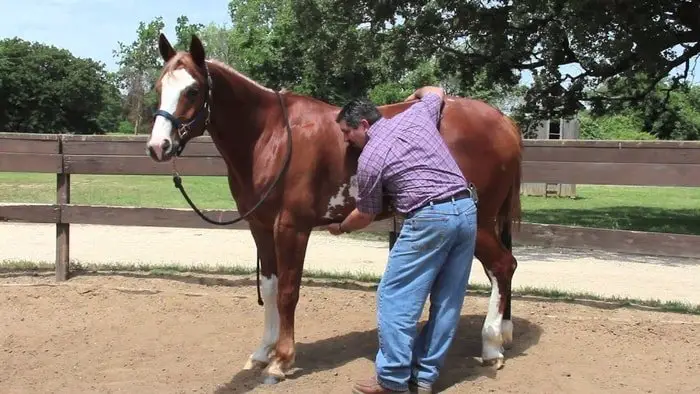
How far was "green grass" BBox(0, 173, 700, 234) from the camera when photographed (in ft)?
41.3

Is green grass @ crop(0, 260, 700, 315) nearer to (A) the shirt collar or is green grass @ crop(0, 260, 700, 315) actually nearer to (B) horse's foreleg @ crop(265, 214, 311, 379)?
(B) horse's foreleg @ crop(265, 214, 311, 379)

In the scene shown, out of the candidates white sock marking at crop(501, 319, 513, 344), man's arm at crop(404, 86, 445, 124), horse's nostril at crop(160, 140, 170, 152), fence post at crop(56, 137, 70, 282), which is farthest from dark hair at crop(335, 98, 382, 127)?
Answer: fence post at crop(56, 137, 70, 282)

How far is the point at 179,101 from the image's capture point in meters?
3.72

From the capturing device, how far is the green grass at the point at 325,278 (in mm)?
5895

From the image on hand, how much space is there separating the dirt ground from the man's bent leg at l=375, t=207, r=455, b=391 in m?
0.52

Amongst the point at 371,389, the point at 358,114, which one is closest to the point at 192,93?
the point at 358,114

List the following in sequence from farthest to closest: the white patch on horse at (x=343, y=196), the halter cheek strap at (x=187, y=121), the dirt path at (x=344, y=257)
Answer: the dirt path at (x=344, y=257) → the white patch on horse at (x=343, y=196) → the halter cheek strap at (x=187, y=121)

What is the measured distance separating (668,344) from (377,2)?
26.5 ft

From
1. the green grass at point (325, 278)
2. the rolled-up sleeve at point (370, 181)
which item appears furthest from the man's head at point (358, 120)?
the green grass at point (325, 278)

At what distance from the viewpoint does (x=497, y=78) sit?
42.1ft

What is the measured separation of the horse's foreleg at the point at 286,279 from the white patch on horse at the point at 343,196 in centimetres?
24

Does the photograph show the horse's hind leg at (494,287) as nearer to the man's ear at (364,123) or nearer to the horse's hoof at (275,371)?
the man's ear at (364,123)

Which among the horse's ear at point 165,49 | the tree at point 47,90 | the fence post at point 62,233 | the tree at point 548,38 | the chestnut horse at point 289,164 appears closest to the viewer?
the horse's ear at point 165,49

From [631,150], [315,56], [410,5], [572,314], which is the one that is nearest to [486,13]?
[410,5]
